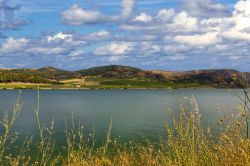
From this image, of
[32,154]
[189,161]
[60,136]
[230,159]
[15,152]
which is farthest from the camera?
[60,136]

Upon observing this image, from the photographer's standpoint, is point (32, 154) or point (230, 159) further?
point (32, 154)

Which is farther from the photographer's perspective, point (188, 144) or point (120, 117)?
point (120, 117)

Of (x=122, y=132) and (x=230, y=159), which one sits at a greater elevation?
(x=230, y=159)

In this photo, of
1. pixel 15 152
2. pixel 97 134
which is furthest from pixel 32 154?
pixel 97 134

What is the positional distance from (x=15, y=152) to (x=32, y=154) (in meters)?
3.15

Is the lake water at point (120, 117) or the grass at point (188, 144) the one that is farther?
the lake water at point (120, 117)

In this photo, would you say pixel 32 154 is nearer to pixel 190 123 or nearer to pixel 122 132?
pixel 122 132

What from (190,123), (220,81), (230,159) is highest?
(220,81)

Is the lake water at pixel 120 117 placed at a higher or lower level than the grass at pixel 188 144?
lower

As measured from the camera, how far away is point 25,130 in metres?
55.3

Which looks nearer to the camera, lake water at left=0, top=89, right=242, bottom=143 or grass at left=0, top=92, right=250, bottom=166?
grass at left=0, top=92, right=250, bottom=166

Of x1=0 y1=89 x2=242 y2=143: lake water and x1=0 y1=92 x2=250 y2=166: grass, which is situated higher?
x1=0 y1=92 x2=250 y2=166: grass

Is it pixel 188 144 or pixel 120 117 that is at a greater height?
pixel 188 144

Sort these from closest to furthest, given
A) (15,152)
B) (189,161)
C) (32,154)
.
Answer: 1. (189,161)
2. (32,154)
3. (15,152)
